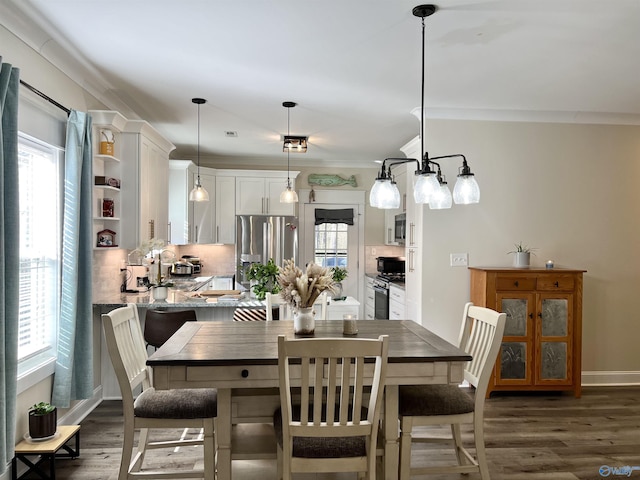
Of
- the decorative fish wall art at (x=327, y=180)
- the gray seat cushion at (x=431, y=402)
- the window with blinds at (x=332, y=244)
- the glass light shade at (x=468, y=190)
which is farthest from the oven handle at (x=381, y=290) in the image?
the glass light shade at (x=468, y=190)

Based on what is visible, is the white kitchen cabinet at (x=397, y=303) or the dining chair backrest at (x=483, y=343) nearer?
the dining chair backrest at (x=483, y=343)

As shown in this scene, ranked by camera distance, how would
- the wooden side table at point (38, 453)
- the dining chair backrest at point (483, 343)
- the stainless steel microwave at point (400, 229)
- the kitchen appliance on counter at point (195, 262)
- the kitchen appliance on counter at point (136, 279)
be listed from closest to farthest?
the dining chair backrest at point (483, 343)
the wooden side table at point (38, 453)
the kitchen appliance on counter at point (136, 279)
the stainless steel microwave at point (400, 229)
the kitchen appliance on counter at point (195, 262)

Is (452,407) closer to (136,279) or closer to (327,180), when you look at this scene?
(136,279)

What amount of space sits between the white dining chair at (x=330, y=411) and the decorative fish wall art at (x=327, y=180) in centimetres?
522

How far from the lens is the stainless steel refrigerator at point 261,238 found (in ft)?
21.4

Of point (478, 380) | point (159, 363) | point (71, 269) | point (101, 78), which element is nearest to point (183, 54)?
point (101, 78)

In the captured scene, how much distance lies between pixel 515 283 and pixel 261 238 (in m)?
3.63

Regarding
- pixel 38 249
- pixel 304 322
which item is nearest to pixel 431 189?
pixel 304 322

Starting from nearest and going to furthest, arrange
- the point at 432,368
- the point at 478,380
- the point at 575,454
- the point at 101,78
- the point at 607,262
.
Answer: the point at 432,368, the point at 478,380, the point at 575,454, the point at 101,78, the point at 607,262

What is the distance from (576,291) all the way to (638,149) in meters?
1.62

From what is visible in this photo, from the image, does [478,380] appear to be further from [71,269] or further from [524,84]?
[71,269]

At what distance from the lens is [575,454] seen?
2959 millimetres

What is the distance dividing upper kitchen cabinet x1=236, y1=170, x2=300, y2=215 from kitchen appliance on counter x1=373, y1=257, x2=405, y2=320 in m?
1.53

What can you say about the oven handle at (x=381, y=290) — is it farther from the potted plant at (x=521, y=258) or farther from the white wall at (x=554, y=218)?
the potted plant at (x=521, y=258)
